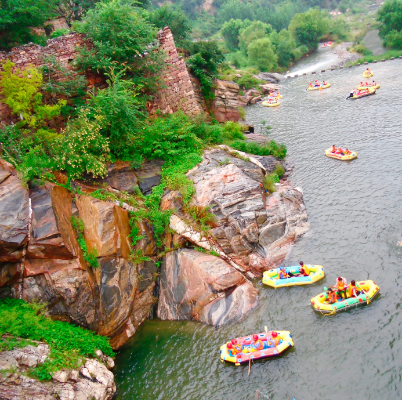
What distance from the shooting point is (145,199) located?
15508 mm

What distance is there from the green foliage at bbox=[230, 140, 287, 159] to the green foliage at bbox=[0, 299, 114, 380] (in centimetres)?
1258

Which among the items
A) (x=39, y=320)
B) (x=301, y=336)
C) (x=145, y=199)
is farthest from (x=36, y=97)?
(x=301, y=336)

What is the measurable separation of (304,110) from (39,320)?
2465 cm

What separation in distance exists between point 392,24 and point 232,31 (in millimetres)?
28060

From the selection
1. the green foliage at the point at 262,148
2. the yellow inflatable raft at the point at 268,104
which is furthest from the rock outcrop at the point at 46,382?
the yellow inflatable raft at the point at 268,104

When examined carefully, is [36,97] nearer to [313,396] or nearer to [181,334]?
[181,334]

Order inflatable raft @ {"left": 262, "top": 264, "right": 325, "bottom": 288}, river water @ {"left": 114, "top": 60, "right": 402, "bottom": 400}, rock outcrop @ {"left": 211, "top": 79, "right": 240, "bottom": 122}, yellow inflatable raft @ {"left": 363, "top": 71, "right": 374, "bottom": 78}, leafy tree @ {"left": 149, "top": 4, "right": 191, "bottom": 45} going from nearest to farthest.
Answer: river water @ {"left": 114, "top": 60, "right": 402, "bottom": 400} < inflatable raft @ {"left": 262, "top": 264, "right": 325, "bottom": 288} < rock outcrop @ {"left": 211, "top": 79, "right": 240, "bottom": 122} < leafy tree @ {"left": 149, "top": 4, "right": 191, "bottom": 45} < yellow inflatable raft @ {"left": 363, "top": 71, "right": 374, "bottom": 78}

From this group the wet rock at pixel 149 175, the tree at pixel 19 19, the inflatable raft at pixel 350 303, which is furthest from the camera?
the tree at pixel 19 19

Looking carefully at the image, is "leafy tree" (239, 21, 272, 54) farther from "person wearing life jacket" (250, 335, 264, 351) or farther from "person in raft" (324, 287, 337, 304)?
"person wearing life jacket" (250, 335, 264, 351)

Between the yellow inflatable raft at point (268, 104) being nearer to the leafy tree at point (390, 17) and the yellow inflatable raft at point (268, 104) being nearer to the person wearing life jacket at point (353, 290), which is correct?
the leafy tree at point (390, 17)

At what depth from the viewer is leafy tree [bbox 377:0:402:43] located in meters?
42.4

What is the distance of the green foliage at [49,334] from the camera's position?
1038cm

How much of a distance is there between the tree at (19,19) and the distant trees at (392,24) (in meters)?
37.6

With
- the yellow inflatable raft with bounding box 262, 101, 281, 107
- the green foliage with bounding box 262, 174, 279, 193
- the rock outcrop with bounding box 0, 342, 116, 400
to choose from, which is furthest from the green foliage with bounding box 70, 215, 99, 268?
the yellow inflatable raft with bounding box 262, 101, 281, 107
